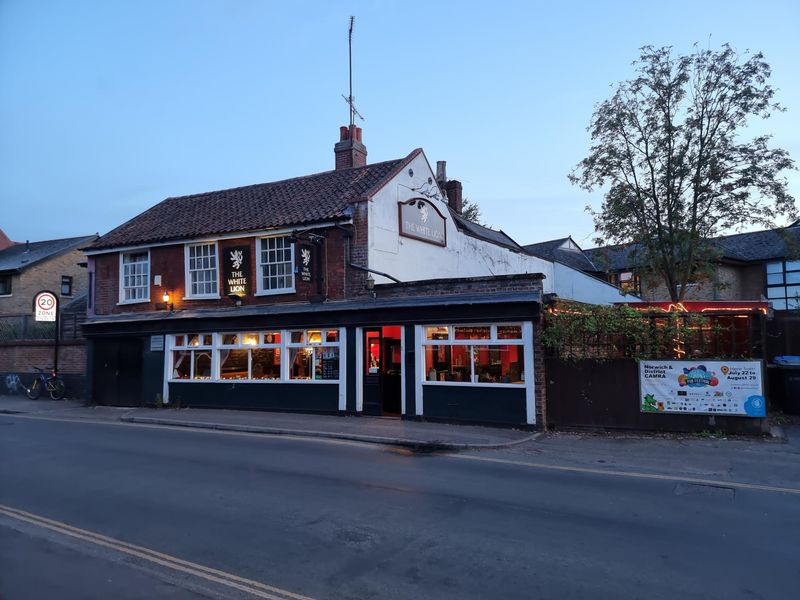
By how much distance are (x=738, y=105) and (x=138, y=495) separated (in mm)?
20368

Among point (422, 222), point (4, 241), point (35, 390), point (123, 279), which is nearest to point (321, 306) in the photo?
point (422, 222)

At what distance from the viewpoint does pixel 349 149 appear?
2228cm

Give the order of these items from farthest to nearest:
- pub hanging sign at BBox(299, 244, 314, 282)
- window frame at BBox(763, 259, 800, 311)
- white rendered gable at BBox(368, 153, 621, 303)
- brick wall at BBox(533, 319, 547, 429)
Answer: window frame at BBox(763, 259, 800, 311), white rendered gable at BBox(368, 153, 621, 303), pub hanging sign at BBox(299, 244, 314, 282), brick wall at BBox(533, 319, 547, 429)

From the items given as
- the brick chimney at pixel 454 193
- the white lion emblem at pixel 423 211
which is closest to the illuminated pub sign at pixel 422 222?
the white lion emblem at pixel 423 211

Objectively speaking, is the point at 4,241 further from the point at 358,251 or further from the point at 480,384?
the point at 480,384

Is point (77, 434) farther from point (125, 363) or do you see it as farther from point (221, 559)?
point (221, 559)

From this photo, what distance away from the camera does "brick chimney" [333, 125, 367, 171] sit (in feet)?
73.2

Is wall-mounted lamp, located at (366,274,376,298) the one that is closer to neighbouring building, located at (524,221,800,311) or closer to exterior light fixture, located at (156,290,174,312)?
exterior light fixture, located at (156,290,174,312)

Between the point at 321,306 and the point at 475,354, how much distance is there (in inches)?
189

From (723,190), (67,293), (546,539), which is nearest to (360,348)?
(546,539)

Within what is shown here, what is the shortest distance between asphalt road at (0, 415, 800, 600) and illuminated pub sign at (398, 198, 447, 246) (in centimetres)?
1012

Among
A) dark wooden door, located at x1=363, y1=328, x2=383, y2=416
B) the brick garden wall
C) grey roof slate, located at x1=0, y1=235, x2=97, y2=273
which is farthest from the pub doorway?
grey roof slate, located at x1=0, y1=235, x2=97, y2=273

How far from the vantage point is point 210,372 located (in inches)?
746

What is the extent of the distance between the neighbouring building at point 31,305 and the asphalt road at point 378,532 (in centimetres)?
1498
